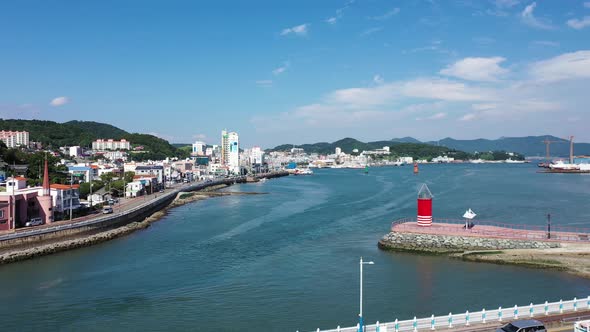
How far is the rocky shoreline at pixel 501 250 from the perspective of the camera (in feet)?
53.6

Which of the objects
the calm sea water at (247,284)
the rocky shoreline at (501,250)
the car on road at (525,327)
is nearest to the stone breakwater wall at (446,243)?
the rocky shoreline at (501,250)

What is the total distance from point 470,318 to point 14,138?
275 feet

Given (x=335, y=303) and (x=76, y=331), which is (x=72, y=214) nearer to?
(x=76, y=331)

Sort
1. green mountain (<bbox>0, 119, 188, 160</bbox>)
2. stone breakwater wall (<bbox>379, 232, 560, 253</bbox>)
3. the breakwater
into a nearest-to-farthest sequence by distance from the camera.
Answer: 1. stone breakwater wall (<bbox>379, 232, 560, 253</bbox>)
2. the breakwater
3. green mountain (<bbox>0, 119, 188, 160</bbox>)

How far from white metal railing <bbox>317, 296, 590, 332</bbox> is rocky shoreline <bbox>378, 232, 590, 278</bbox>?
260 inches

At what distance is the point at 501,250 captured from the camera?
59.1 feet

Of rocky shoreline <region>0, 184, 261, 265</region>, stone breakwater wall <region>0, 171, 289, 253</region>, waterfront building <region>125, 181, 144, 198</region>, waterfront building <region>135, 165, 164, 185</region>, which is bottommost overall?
rocky shoreline <region>0, 184, 261, 265</region>

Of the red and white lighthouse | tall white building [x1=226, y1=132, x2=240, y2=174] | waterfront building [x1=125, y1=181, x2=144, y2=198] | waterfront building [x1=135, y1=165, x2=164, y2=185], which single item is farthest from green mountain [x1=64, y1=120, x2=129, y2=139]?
the red and white lighthouse

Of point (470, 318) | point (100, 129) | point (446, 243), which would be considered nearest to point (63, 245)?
point (446, 243)

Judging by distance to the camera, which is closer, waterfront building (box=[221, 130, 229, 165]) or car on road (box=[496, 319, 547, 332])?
car on road (box=[496, 319, 547, 332])

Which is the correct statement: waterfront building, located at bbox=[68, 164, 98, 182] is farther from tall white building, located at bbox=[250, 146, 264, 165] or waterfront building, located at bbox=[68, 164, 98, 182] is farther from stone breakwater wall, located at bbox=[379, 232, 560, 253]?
tall white building, located at bbox=[250, 146, 264, 165]

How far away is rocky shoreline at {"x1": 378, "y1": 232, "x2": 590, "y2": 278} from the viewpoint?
53.6 feet

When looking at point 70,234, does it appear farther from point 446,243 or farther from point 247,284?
point 446,243

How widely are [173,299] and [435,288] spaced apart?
7.94 m
